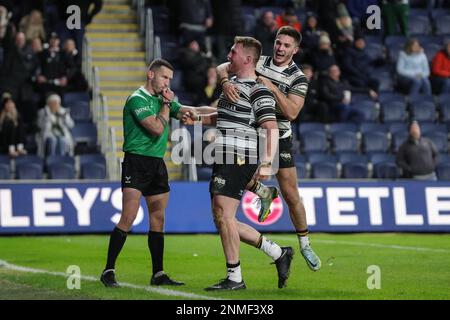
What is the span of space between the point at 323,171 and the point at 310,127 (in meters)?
1.32

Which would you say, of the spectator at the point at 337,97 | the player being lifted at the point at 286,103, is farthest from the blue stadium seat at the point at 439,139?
the player being lifted at the point at 286,103

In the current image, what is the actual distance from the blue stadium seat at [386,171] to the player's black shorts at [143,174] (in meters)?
11.7

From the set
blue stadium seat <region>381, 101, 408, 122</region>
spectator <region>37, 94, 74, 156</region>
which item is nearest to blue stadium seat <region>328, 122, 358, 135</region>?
blue stadium seat <region>381, 101, 408, 122</region>

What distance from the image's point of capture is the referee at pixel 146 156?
1266cm

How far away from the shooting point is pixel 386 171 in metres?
24.1

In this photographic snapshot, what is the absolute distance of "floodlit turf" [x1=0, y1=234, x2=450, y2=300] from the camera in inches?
478

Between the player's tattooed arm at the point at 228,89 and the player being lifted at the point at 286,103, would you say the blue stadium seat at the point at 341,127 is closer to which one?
the player being lifted at the point at 286,103

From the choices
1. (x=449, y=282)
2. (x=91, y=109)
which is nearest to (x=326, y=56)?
(x=91, y=109)

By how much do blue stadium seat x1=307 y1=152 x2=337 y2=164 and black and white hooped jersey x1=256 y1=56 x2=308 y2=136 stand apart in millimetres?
10477

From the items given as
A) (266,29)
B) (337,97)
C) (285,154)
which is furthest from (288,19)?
(285,154)
